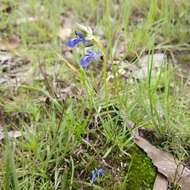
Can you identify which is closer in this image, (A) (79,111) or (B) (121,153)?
(B) (121,153)

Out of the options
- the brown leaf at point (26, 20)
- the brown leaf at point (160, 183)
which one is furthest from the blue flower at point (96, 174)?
the brown leaf at point (26, 20)

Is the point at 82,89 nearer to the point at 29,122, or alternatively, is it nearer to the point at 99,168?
the point at 29,122

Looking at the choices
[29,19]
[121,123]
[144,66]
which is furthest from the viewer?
[29,19]

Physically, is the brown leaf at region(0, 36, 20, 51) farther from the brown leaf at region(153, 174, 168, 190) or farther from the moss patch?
the brown leaf at region(153, 174, 168, 190)

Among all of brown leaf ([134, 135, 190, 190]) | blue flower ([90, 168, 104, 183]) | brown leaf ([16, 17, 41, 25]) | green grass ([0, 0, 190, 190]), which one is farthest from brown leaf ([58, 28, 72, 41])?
blue flower ([90, 168, 104, 183])

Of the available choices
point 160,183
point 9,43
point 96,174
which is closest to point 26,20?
point 9,43

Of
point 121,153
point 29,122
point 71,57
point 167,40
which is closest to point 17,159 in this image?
point 29,122

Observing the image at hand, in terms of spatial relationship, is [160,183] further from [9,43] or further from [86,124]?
[9,43]
